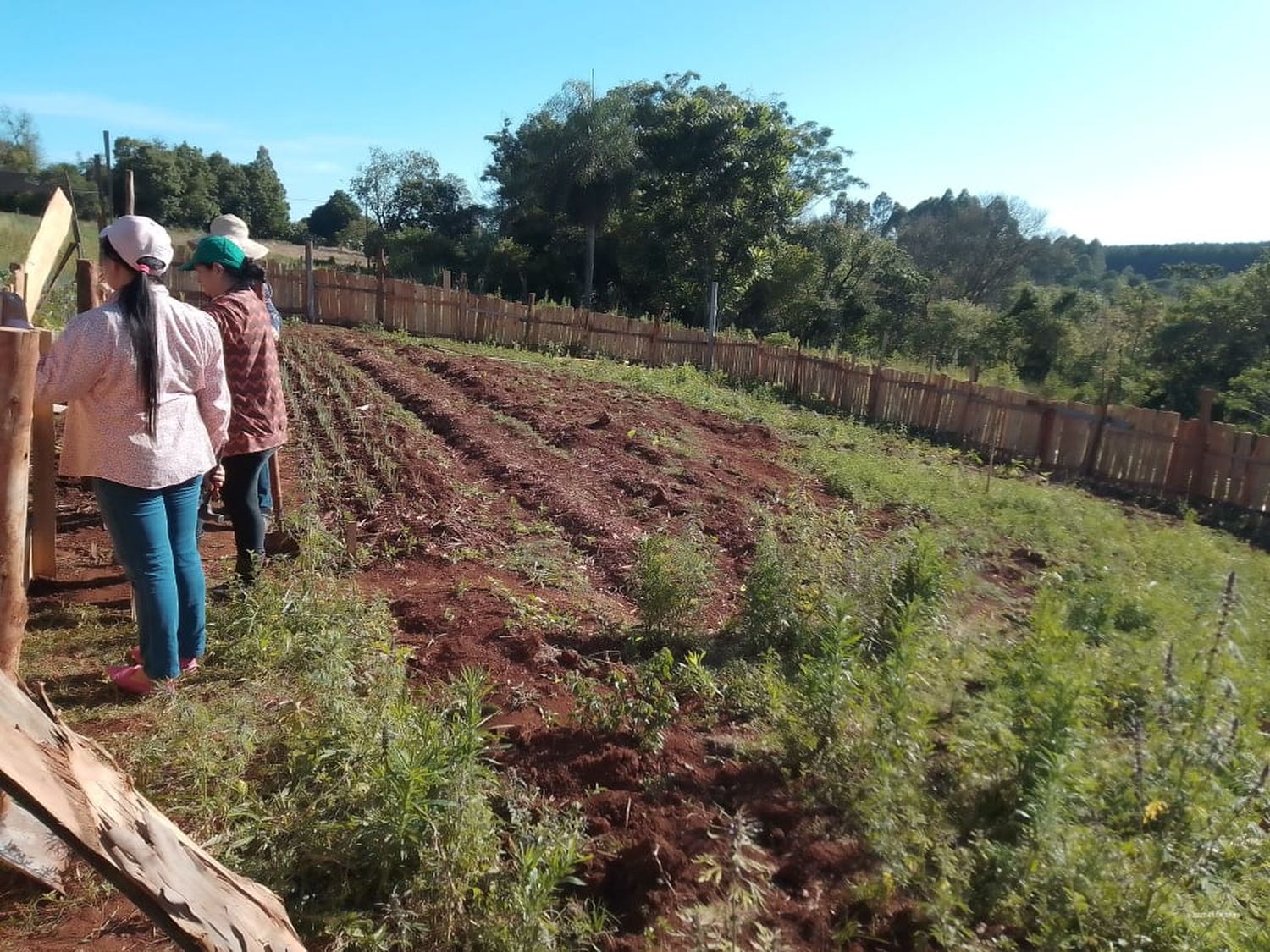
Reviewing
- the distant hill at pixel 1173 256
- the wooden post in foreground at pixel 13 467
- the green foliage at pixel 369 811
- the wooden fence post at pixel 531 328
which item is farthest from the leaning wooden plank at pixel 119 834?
the distant hill at pixel 1173 256

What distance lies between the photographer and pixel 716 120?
2278 centimetres

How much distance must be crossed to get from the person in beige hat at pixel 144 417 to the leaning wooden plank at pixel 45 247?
1143 millimetres

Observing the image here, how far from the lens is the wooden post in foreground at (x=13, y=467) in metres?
2.01

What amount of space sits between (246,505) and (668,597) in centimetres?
196

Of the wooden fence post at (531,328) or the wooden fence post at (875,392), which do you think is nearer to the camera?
the wooden fence post at (875,392)

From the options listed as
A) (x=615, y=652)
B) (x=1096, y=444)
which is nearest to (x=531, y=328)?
(x=1096, y=444)

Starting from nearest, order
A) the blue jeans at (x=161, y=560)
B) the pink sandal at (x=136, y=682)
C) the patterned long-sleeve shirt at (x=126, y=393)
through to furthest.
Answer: the patterned long-sleeve shirt at (x=126, y=393) → the blue jeans at (x=161, y=560) → the pink sandal at (x=136, y=682)

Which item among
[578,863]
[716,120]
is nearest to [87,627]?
[578,863]

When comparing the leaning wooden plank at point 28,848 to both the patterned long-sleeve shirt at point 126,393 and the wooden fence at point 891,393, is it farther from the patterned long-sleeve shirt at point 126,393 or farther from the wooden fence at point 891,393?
the wooden fence at point 891,393

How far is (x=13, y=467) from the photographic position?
2070 millimetres

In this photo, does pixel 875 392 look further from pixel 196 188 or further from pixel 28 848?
pixel 196 188

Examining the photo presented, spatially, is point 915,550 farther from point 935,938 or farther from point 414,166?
point 414,166

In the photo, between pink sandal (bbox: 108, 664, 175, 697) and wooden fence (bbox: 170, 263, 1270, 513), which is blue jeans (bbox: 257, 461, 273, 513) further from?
wooden fence (bbox: 170, 263, 1270, 513)

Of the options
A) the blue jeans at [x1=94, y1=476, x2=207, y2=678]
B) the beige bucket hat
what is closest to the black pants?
the blue jeans at [x1=94, y1=476, x2=207, y2=678]
